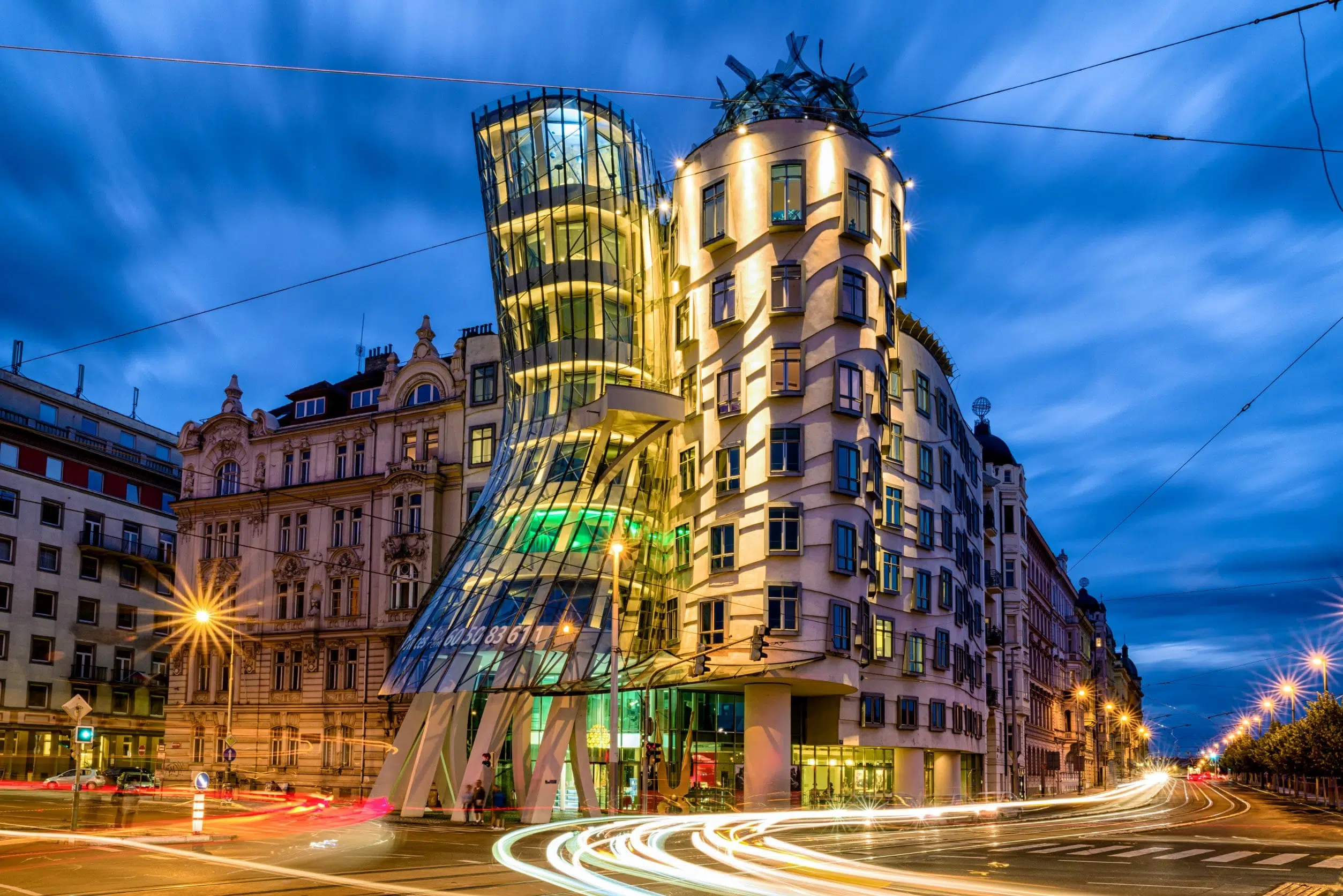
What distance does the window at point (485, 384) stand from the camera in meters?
66.1

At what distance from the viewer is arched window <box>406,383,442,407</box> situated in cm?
6875

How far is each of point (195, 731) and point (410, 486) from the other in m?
19.7

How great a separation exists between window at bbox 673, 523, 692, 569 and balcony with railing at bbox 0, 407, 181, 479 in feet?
150

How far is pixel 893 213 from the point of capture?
2094 inches

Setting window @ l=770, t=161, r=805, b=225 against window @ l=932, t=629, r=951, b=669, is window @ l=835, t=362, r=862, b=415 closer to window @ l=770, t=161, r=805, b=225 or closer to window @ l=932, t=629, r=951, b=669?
window @ l=770, t=161, r=805, b=225

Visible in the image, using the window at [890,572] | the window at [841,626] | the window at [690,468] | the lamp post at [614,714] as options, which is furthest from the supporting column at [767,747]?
the window at [890,572]

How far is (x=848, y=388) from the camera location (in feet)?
159

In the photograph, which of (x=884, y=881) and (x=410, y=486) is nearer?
(x=884, y=881)

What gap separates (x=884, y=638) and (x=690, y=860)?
32.3 m

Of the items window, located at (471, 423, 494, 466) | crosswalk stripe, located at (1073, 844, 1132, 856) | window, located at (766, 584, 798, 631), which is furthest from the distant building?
crosswalk stripe, located at (1073, 844, 1132, 856)

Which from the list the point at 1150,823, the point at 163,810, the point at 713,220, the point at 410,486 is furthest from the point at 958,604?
the point at 163,810

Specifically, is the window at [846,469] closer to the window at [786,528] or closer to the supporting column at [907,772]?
the window at [786,528]

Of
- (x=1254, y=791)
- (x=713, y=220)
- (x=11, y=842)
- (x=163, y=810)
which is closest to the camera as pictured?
(x=11, y=842)

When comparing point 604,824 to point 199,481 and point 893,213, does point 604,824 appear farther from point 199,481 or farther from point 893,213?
point 199,481
